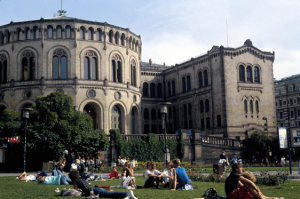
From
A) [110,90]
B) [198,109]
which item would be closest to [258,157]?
[198,109]

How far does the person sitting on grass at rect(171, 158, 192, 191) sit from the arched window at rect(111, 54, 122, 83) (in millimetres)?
40128

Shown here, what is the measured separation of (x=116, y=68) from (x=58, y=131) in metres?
17.9

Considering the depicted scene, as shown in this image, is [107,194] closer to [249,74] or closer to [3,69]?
[3,69]

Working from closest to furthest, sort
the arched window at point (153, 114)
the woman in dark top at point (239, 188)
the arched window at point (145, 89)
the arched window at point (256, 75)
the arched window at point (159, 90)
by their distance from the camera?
the woman in dark top at point (239, 188) → the arched window at point (256, 75) → the arched window at point (153, 114) → the arched window at point (145, 89) → the arched window at point (159, 90)

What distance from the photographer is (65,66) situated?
5366cm

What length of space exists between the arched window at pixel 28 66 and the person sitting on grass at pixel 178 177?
4032 cm

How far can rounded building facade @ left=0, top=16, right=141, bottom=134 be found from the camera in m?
53.0

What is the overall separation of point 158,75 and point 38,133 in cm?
3610

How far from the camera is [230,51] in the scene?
59.8 metres

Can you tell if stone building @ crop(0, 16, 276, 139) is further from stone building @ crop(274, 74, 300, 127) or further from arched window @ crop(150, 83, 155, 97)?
stone building @ crop(274, 74, 300, 127)

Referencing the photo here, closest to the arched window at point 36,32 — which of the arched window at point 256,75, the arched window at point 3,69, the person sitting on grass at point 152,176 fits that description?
the arched window at point 3,69

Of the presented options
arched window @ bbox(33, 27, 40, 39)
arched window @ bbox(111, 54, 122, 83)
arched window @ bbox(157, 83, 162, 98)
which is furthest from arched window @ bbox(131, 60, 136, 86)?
arched window @ bbox(33, 27, 40, 39)

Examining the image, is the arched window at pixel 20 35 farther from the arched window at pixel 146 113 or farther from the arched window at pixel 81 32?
the arched window at pixel 146 113

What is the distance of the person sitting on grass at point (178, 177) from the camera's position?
16719 mm
